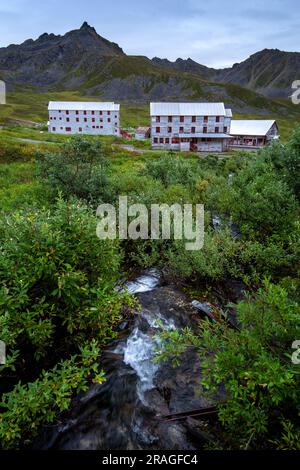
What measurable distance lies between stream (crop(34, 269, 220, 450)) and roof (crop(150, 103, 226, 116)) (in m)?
72.6

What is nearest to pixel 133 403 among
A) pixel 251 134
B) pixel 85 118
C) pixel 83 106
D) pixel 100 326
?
pixel 100 326

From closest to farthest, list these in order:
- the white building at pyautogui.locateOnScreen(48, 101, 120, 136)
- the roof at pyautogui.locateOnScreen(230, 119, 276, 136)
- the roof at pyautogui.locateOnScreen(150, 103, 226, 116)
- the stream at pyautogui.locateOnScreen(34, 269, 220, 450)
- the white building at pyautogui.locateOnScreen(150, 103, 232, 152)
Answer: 1. the stream at pyautogui.locateOnScreen(34, 269, 220, 450)
2. the white building at pyautogui.locateOnScreen(150, 103, 232, 152)
3. the roof at pyautogui.locateOnScreen(150, 103, 226, 116)
4. the roof at pyautogui.locateOnScreen(230, 119, 276, 136)
5. the white building at pyautogui.locateOnScreen(48, 101, 120, 136)

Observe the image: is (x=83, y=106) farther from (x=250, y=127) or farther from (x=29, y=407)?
(x=29, y=407)

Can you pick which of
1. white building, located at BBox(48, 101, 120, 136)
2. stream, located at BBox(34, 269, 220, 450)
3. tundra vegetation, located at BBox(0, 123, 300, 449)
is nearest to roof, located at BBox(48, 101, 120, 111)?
white building, located at BBox(48, 101, 120, 136)

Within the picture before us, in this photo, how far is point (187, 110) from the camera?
76.6 m

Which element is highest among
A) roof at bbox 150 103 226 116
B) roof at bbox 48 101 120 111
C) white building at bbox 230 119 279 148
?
roof at bbox 48 101 120 111

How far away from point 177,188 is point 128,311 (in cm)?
1152

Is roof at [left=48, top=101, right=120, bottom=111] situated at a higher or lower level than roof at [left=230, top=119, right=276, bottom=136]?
higher

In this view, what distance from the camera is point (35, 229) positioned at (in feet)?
25.8

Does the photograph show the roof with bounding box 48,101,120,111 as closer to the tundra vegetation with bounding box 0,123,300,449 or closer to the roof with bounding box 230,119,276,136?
the roof with bounding box 230,119,276,136

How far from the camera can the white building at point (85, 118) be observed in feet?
314

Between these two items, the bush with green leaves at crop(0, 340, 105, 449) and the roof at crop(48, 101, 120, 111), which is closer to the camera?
the bush with green leaves at crop(0, 340, 105, 449)

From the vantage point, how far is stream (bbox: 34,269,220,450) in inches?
280

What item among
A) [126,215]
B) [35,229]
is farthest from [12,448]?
[126,215]
